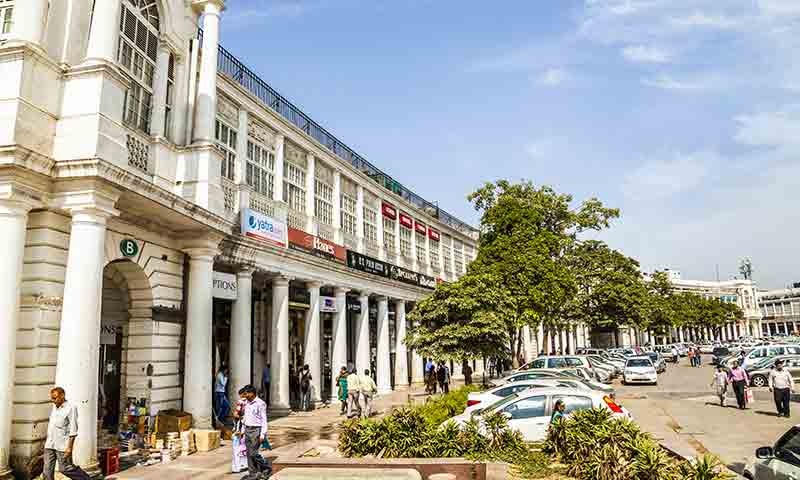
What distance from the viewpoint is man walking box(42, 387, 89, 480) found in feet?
29.1

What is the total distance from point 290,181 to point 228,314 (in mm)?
5896

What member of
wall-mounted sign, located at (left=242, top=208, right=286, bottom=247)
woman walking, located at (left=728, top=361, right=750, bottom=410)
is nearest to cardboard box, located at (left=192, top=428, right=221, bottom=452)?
wall-mounted sign, located at (left=242, top=208, right=286, bottom=247)

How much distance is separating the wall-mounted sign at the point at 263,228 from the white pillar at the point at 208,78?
11.4 ft

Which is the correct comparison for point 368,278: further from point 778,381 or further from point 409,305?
point 778,381

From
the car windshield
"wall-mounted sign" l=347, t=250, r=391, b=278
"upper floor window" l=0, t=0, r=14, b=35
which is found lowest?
the car windshield

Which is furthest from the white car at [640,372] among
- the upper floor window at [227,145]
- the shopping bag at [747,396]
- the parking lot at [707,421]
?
the upper floor window at [227,145]

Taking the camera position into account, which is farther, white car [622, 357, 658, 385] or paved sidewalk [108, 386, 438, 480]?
white car [622, 357, 658, 385]

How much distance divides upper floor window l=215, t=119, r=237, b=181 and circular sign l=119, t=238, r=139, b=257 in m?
5.80

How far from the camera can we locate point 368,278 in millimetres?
29000

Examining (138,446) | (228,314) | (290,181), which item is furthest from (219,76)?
(138,446)

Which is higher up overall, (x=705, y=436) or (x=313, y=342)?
(x=313, y=342)

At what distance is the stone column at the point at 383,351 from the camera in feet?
100.0

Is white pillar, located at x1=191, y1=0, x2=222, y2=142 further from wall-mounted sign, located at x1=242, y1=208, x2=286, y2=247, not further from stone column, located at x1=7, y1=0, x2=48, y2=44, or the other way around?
stone column, located at x1=7, y1=0, x2=48, y2=44

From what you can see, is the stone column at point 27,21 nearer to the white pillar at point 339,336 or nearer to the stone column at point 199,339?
the stone column at point 199,339
